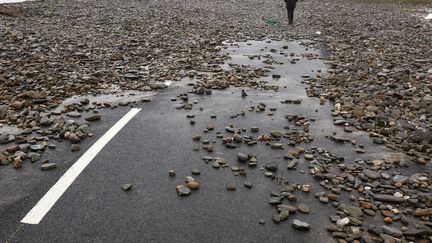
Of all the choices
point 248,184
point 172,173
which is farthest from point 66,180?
point 248,184

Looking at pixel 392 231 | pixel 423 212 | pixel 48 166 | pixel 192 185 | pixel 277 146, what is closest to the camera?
pixel 392 231

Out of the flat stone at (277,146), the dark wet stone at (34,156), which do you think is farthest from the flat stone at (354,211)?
the dark wet stone at (34,156)

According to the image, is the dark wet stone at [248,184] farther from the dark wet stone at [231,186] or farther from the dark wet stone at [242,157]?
the dark wet stone at [242,157]

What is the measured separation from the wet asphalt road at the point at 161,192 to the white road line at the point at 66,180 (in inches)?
3.9

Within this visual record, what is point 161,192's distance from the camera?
5734 mm

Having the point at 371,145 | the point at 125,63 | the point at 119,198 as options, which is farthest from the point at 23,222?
the point at 125,63

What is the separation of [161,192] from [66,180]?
5.52 feet

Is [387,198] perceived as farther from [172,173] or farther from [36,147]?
[36,147]

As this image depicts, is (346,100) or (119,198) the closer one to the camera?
(119,198)

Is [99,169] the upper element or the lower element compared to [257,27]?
lower

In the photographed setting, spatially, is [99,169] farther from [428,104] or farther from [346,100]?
[428,104]

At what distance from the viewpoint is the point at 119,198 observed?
555cm

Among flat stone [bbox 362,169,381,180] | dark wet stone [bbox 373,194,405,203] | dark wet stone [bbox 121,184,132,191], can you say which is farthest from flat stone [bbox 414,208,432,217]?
dark wet stone [bbox 121,184,132,191]

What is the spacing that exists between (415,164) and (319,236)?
324cm
